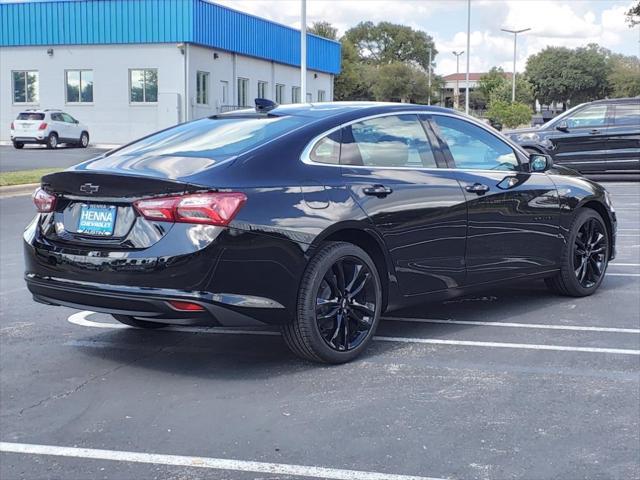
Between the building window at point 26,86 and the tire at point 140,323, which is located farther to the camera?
the building window at point 26,86

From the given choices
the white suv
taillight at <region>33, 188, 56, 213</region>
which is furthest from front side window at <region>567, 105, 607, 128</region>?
the white suv

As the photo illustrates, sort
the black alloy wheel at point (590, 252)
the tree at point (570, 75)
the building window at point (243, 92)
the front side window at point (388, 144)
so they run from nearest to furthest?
the front side window at point (388, 144) < the black alloy wheel at point (590, 252) < the building window at point (243, 92) < the tree at point (570, 75)

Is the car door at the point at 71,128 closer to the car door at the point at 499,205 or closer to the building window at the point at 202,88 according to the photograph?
the building window at the point at 202,88

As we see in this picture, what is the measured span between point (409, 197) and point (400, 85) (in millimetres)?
85933

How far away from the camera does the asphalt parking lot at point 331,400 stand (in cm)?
367

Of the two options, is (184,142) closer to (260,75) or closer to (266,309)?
(266,309)

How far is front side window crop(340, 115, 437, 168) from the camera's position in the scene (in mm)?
5324

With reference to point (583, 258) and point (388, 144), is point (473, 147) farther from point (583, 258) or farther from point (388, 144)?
point (583, 258)

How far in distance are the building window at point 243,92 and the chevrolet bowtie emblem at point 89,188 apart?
38.8 meters

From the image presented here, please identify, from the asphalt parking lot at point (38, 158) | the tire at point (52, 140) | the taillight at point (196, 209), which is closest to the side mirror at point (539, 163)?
the taillight at point (196, 209)

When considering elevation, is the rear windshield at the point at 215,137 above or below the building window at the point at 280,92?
below

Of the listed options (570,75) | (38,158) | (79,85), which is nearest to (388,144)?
(38,158)

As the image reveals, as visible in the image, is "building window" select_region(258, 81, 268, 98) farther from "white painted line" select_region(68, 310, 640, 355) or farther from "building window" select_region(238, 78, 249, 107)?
"white painted line" select_region(68, 310, 640, 355)

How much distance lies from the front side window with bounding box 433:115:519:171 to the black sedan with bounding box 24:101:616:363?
14 mm
